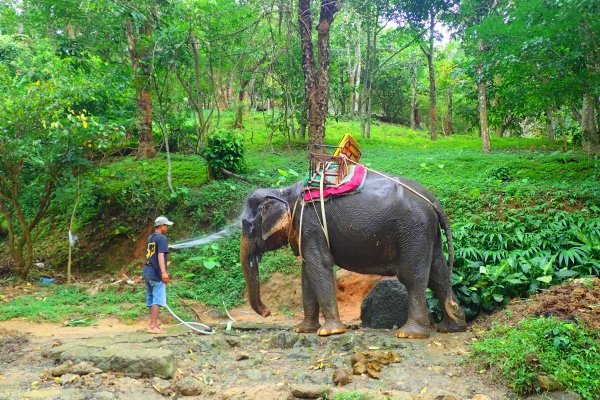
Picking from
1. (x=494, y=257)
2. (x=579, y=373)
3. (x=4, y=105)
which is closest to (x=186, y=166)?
(x=4, y=105)

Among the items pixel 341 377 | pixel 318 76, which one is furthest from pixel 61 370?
pixel 318 76

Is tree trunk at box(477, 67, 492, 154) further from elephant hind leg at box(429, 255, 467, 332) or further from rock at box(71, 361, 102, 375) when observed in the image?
rock at box(71, 361, 102, 375)

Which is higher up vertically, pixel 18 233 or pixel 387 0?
pixel 387 0

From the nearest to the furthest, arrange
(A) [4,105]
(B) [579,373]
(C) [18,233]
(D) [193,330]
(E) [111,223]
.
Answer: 1. (B) [579,373]
2. (D) [193,330]
3. (A) [4,105]
4. (E) [111,223]
5. (C) [18,233]

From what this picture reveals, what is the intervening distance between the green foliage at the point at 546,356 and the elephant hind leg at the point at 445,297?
1.08 m

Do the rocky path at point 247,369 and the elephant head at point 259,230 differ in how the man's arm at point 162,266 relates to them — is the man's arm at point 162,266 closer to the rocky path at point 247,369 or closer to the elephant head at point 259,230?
the rocky path at point 247,369

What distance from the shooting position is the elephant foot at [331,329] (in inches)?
214

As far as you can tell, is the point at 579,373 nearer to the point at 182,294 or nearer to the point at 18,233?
the point at 182,294

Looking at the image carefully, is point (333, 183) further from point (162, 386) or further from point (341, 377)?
point (162, 386)

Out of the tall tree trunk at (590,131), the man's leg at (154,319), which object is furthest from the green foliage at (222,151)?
the tall tree trunk at (590,131)

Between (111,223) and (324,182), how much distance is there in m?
7.74

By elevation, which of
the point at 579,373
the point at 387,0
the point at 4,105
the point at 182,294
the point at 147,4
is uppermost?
the point at 387,0

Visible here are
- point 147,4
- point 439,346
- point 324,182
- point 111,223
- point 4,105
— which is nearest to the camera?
point 439,346

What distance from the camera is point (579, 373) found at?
11.7 feet
